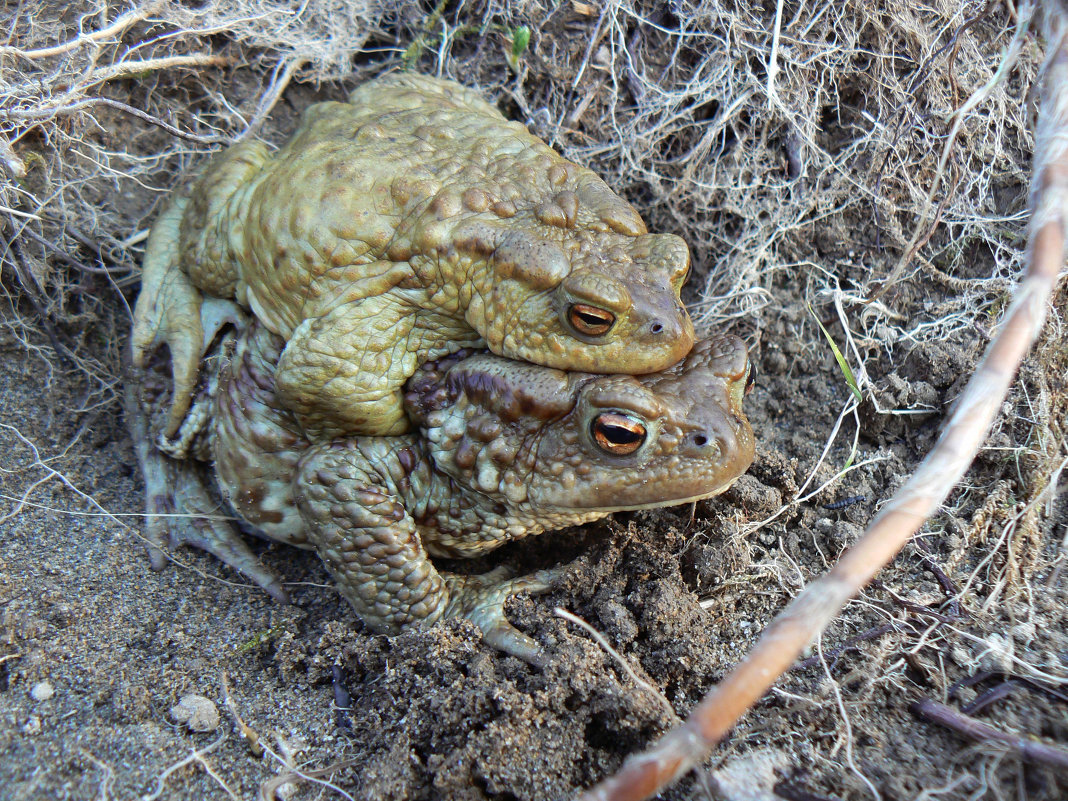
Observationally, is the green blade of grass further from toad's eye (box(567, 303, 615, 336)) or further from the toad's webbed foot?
the toad's webbed foot

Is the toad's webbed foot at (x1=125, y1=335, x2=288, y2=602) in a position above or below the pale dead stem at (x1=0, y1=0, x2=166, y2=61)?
below

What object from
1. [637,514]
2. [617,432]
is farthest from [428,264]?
[637,514]

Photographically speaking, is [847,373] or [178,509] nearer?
[847,373]

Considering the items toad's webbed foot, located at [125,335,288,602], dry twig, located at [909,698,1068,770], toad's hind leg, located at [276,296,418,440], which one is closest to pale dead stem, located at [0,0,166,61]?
toad's webbed foot, located at [125,335,288,602]

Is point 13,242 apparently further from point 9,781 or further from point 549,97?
point 549,97

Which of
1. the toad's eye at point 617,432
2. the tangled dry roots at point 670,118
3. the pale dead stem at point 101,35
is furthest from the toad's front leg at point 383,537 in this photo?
the pale dead stem at point 101,35

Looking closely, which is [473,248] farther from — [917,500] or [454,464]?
[917,500]
